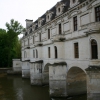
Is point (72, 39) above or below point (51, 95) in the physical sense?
above

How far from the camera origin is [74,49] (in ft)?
55.1

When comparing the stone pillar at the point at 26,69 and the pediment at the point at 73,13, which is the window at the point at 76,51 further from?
the stone pillar at the point at 26,69

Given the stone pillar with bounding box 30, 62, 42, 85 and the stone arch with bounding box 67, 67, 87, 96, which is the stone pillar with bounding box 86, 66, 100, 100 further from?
the stone pillar with bounding box 30, 62, 42, 85

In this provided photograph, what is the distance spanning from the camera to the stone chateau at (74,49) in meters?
12.7

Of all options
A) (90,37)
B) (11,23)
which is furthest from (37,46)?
(11,23)

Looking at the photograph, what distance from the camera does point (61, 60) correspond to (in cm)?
1852

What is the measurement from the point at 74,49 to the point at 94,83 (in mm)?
5321

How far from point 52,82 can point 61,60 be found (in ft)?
9.55

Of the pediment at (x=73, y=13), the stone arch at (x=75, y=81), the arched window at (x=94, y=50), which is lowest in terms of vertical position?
the stone arch at (x=75, y=81)

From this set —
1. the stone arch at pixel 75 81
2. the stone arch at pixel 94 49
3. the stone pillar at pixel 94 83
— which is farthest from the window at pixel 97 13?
the stone arch at pixel 75 81

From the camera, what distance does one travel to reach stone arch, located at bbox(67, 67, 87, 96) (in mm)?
18094

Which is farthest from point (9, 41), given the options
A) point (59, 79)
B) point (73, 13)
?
point (73, 13)

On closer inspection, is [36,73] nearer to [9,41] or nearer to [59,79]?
[59,79]

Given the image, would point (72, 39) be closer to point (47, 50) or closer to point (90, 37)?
point (90, 37)
